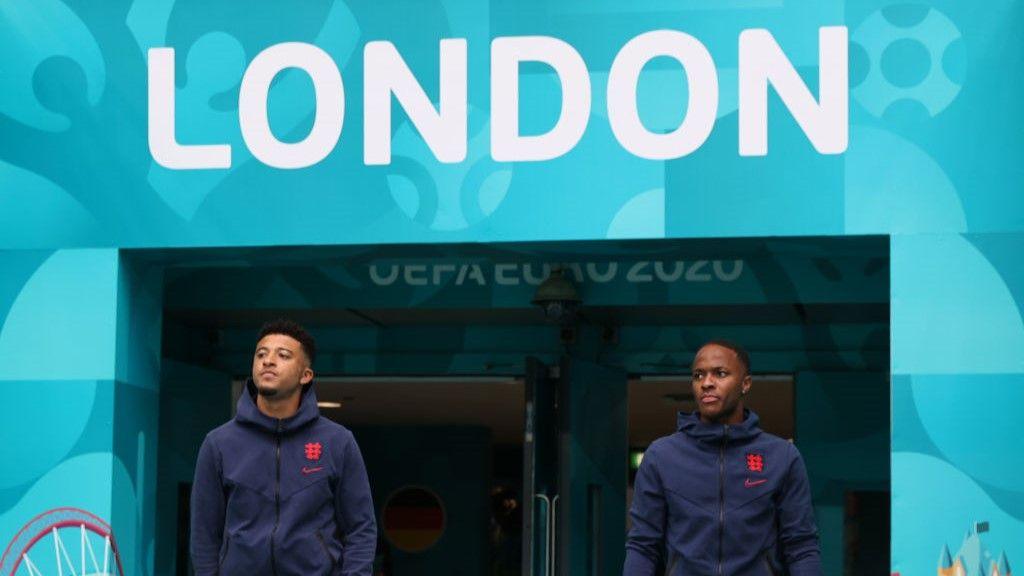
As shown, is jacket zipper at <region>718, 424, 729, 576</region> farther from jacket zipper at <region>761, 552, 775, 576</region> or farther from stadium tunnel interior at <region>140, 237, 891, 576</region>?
stadium tunnel interior at <region>140, 237, 891, 576</region>

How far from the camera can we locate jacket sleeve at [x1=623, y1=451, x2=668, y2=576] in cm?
477

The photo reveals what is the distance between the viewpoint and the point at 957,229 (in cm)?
614

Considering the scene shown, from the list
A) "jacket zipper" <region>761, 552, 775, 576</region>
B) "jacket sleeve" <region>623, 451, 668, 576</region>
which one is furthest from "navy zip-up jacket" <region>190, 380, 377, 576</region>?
"jacket zipper" <region>761, 552, 775, 576</region>

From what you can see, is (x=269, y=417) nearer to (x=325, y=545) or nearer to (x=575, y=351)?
(x=325, y=545)

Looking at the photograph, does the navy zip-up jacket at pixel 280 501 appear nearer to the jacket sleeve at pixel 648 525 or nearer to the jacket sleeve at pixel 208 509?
the jacket sleeve at pixel 208 509

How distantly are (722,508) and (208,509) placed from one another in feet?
4.64

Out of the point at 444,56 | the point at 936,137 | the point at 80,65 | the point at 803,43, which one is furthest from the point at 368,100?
the point at 936,137

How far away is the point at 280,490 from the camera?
4699mm

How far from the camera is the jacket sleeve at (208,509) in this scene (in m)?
4.72

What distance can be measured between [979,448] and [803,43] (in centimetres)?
159

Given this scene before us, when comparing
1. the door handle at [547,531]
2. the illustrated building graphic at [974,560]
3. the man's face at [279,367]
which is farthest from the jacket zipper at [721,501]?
the door handle at [547,531]

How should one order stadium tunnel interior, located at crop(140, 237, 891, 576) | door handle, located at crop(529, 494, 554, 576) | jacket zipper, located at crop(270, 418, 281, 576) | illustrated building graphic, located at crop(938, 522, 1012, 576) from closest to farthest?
jacket zipper, located at crop(270, 418, 281, 576), illustrated building graphic, located at crop(938, 522, 1012, 576), stadium tunnel interior, located at crop(140, 237, 891, 576), door handle, located at crop(529, 494, 554, 576)

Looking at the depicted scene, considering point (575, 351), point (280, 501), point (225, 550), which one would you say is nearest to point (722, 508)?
point (280, 501)

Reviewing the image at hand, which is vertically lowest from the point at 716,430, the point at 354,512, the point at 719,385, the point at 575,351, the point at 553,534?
the point at 553,534
